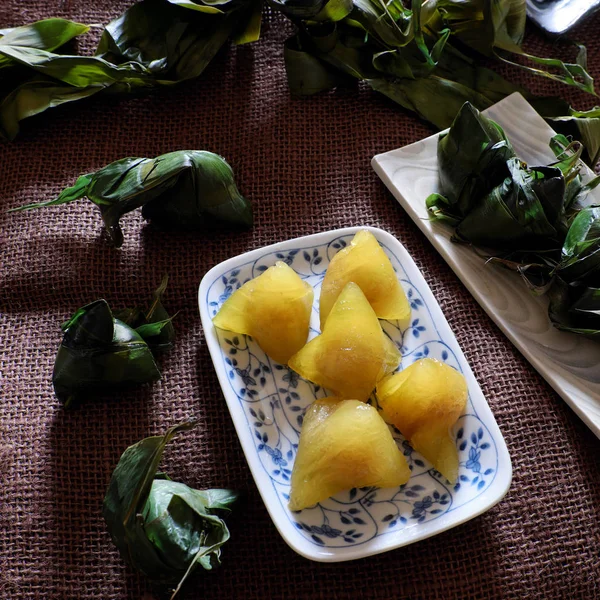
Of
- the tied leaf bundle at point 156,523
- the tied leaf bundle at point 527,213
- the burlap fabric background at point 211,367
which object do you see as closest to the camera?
the tied leaf bundle at point 156,523

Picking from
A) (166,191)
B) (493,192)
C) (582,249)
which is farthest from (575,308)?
(166,191)

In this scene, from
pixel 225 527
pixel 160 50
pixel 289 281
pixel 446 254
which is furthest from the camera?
pixel 160 50

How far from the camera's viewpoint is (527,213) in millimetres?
990

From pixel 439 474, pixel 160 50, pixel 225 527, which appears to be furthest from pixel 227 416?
pixel 160 50

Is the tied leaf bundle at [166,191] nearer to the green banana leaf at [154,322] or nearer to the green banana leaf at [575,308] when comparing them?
the green banana leaf at [154,322]

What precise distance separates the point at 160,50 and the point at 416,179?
0.52 meters

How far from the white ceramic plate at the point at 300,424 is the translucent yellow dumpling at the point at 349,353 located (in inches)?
2.2

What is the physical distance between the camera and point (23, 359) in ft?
3.30

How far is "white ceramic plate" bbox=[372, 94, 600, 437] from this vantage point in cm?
99

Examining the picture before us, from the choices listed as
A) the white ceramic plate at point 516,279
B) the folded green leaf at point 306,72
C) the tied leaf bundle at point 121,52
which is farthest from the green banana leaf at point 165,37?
the white ceramic plate at point 516,279

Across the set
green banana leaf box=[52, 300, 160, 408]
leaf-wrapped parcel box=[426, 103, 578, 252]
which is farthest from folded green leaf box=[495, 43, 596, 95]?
green banana leaf box=[52, 300, 160, 408]

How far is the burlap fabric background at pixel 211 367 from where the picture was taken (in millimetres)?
879

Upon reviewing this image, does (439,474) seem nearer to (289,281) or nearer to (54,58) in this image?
(289,281)

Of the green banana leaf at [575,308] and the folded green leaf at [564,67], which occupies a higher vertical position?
the folded green leaf at [564,67]
